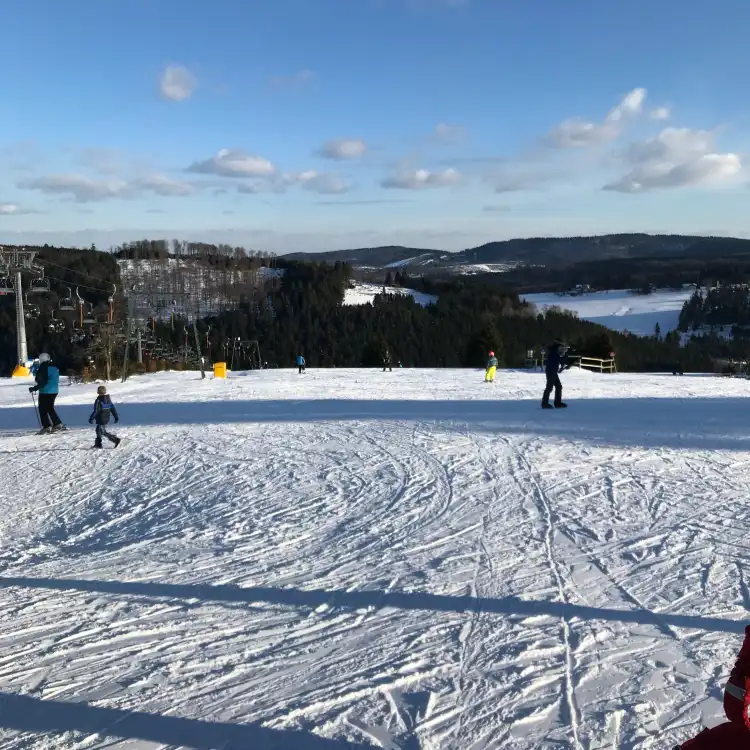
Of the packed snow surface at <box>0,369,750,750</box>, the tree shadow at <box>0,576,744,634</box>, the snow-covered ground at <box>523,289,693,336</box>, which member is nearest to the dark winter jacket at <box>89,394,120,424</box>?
the packed snow surface at <box>0,369,750,750</box>

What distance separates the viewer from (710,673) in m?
3.86

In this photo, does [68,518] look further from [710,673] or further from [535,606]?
[710,673]

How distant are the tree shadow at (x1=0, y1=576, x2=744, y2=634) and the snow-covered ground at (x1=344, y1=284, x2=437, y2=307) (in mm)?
114501

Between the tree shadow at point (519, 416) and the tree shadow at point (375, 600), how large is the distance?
6.71 m

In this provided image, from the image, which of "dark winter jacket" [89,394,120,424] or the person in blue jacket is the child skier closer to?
"dark winter jacket" [89,394,120,424]

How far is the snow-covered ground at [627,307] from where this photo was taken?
136 m

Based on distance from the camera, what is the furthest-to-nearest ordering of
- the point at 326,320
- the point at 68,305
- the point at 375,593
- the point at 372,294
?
1. the point at 372,294
2. the point at 326,320
3. the point at 68,305
4. the point at 375,593

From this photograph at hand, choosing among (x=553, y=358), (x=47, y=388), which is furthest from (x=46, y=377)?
(x=553, y=358)

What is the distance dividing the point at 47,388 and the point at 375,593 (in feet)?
34.0

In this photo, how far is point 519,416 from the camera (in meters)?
14.7

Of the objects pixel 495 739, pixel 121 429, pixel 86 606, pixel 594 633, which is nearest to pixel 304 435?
pixel 121 429

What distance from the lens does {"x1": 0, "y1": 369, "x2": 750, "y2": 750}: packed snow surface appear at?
3557mm

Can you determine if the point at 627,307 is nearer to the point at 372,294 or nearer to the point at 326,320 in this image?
the point at 372,294

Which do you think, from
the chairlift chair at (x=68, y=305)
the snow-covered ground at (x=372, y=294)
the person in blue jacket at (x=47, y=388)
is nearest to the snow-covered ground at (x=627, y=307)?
the snow-covered ground at (x=372, y=294)
